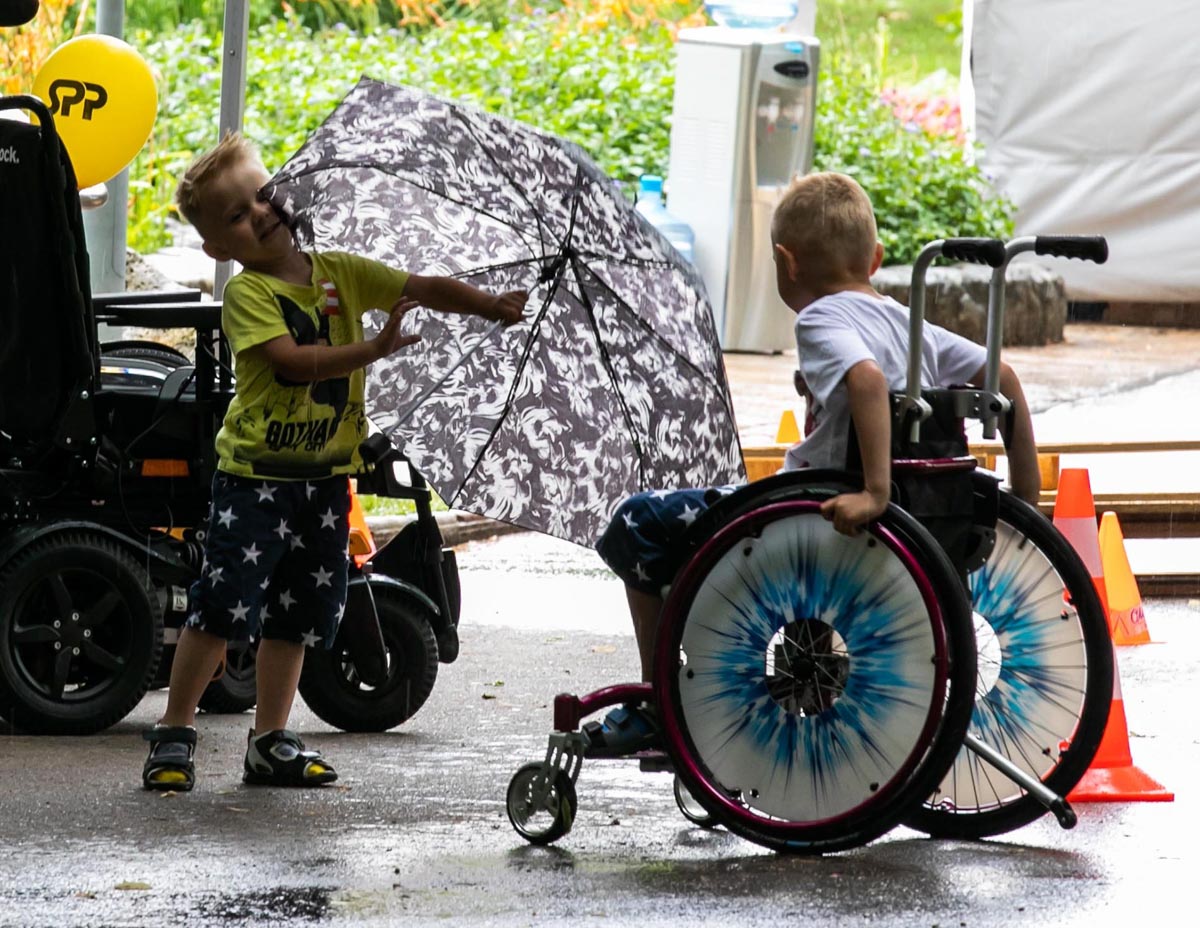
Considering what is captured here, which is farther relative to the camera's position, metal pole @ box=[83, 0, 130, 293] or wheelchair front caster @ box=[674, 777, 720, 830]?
metal pole @ box=[83, 0, 130, 293]

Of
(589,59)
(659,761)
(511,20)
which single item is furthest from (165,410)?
(511,20)

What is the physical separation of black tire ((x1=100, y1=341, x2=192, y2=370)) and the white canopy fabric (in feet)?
41.1

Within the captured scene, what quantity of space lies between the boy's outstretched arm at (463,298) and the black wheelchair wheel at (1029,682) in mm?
1197

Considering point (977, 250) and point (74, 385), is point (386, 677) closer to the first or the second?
point (74, 385)

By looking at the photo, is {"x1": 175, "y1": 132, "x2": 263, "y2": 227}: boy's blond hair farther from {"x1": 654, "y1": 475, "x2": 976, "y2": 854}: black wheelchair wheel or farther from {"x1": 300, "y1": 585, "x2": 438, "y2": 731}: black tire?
{"x1": 654, "y1": 475, "x2": 976, "y2": 854}: black wheelchair wheel

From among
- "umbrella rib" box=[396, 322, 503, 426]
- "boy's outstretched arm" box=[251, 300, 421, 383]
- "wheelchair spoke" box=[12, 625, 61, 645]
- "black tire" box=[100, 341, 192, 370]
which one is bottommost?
"wheelchair spoke" box=[12, 625, 61, 645]

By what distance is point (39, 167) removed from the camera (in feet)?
18.1

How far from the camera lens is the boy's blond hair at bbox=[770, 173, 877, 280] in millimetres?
4617

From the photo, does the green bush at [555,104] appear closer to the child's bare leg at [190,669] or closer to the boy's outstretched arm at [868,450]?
the child's bare leg at [190,669]

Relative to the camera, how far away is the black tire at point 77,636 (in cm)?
566

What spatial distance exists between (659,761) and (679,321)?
1.16m

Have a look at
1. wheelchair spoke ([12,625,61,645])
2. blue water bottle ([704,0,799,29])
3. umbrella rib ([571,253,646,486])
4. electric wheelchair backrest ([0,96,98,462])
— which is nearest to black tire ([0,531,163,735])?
wheelchair spoke ([12,625,61,645])

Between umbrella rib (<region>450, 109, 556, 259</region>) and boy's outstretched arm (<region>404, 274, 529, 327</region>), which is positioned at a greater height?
umbrella rib (<region>450, 109, 556, 259</region>)

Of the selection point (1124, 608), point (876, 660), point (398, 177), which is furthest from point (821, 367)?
point (1124, 608)
